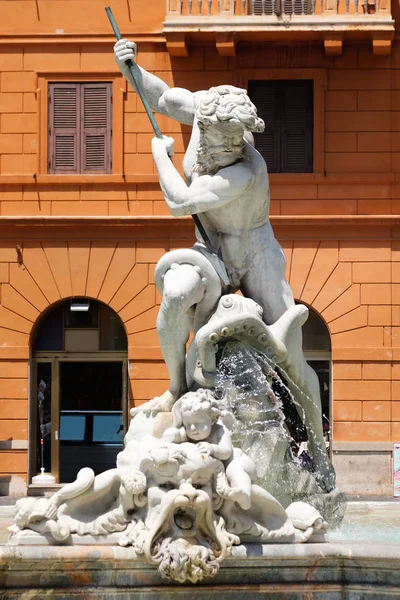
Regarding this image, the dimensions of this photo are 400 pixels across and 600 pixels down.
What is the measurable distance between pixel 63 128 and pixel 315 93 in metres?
4.11

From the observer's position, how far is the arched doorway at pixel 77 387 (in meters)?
27.7

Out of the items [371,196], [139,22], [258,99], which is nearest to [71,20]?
[139,22]

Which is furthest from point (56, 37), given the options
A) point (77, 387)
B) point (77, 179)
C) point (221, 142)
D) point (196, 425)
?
point (196, 425)

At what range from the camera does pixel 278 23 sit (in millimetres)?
27906

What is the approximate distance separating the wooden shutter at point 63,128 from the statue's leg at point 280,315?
18074mm

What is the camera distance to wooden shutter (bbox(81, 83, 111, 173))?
93.8 feet

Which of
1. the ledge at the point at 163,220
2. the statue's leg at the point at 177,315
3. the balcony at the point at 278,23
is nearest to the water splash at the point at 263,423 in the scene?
the statue's leg at the point at 177,315

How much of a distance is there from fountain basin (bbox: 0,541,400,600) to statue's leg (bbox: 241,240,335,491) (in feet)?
7.76

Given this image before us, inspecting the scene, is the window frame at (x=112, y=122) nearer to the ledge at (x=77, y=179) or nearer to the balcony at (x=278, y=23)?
the ledge at (x=77, y=179)

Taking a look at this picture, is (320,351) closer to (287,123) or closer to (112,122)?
(287,123)

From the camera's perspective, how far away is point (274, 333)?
1052 cm

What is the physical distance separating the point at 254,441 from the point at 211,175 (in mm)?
1647

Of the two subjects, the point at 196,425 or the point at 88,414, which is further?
the point at 88,414

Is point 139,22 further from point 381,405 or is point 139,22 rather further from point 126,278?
point 381,405
